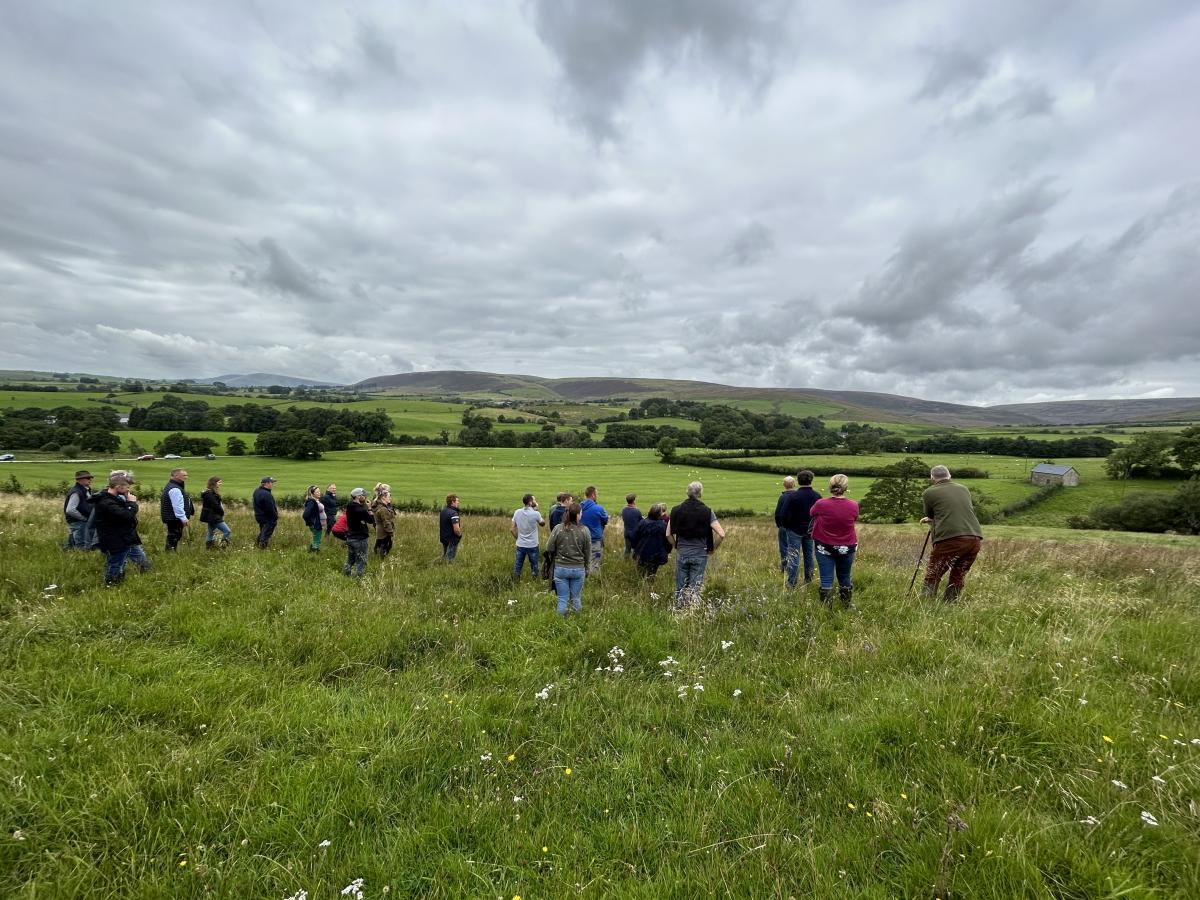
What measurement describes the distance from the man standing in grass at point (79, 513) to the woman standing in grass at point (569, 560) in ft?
32.2

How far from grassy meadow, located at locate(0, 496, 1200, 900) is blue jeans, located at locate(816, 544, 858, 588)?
867 millimetres

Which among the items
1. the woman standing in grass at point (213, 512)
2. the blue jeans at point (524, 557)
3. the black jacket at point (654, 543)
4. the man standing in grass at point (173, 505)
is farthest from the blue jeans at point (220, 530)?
the black jacket at point (654, 543)

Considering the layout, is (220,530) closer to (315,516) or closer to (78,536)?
(315,516)

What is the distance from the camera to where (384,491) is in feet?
36.7

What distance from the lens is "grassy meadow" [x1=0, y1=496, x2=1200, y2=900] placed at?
270cm

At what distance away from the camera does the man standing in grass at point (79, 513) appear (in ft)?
33.4

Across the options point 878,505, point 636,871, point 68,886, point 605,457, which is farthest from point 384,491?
point 605,457

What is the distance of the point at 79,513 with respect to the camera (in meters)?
10.3

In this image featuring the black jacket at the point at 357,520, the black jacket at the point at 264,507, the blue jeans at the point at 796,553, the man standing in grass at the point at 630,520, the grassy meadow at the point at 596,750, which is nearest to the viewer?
the grassy meadow at the point at 596,750

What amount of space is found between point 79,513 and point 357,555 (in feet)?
19.7

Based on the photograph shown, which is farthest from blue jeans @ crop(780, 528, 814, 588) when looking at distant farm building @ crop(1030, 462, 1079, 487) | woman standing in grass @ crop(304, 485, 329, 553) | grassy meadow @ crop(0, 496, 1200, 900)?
distant farm building @ crop(1030, 462, 1079, 487)

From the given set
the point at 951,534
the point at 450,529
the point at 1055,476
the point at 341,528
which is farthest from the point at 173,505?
the point at 1055,476

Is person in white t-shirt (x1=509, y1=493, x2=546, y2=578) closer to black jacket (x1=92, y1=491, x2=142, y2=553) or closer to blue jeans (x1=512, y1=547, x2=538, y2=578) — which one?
blue jeans (x1=512, y1=547, x2=538, y2=578)

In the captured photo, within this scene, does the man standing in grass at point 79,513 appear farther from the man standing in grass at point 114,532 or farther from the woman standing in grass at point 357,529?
the woman standing in grass at point 357,529
